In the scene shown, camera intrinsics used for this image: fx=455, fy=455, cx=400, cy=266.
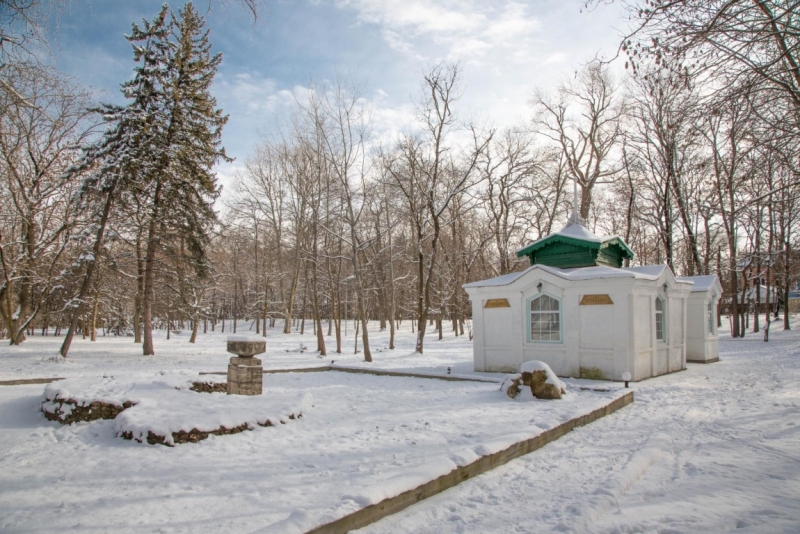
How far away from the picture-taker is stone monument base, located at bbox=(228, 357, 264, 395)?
942 cm

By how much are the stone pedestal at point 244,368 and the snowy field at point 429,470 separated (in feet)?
4.81

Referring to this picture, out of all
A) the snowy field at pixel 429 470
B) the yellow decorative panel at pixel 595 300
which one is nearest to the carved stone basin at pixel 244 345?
the snowy field at pixel 429 470

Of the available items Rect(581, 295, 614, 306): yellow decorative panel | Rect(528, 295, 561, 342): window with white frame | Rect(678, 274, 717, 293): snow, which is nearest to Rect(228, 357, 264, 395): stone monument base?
Rect(528, 295, 561, 342): window with white frame

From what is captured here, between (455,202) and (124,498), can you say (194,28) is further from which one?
(124,498)

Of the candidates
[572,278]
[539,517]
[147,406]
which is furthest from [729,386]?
[147,406]

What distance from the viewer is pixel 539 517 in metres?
4.34

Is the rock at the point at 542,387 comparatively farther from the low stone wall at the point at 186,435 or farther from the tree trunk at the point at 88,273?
the tree trunk at the point at 88,273

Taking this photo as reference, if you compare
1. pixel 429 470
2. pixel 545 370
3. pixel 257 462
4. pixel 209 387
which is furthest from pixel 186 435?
pixel 545 370

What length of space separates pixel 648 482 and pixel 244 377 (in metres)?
Result: 7.39

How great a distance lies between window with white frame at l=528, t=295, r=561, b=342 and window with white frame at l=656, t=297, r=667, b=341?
3.64m

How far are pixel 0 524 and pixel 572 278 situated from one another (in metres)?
12.7

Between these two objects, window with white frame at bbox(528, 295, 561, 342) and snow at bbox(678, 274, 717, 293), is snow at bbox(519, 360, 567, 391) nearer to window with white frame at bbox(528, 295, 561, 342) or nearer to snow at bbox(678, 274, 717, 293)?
window with white frame at bbox(528, 295, 561, 342)

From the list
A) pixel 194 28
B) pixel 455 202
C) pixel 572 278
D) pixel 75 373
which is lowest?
pixel 75 373

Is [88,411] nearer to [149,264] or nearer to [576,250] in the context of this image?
[149,264]
